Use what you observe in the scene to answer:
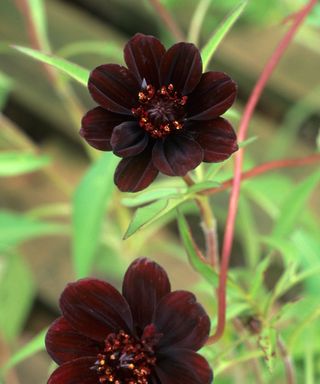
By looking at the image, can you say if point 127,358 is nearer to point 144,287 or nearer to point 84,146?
point 144,287

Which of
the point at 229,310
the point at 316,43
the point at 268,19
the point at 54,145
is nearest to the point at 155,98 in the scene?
the point at 229,310

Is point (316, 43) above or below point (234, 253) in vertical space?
above

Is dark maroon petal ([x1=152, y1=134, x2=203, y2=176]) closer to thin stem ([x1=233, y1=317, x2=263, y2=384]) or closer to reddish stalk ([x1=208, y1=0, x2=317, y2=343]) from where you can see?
reddish stalk ([x1=208, y1=0, x2=317, y2=343])

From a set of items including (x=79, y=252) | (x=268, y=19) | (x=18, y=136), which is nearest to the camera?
(x=79, y=252)

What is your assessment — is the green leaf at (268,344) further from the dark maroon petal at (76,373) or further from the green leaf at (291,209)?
the green leaf at (291,209)

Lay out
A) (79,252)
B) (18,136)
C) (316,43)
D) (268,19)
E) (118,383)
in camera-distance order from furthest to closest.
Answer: (316,43), (268,19), (18,136), (79,252), (118,383)

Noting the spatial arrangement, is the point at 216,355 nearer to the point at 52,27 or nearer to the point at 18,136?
the point at 18,136

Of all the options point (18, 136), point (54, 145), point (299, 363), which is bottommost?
point (299, 363)
